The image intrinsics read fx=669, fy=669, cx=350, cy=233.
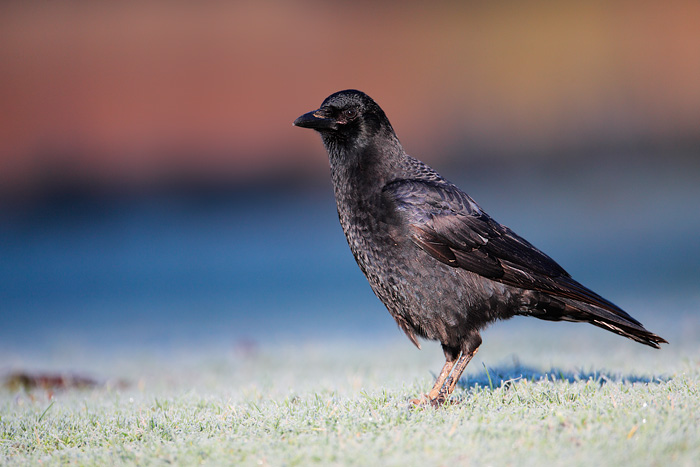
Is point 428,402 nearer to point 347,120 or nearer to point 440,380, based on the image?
point 440,380

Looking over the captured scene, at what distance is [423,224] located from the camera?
4.86 m

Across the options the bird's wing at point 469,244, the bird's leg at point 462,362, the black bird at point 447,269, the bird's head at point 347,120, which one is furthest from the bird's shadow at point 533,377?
the bird's head at point 347,120

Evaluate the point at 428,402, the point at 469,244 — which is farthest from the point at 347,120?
the point at 428,402

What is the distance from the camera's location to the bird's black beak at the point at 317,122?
5.32m

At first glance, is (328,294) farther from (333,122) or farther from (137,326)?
(333,122)

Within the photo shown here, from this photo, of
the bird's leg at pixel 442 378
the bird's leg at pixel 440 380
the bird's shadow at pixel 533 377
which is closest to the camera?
the bird's leg at pixel 442 378

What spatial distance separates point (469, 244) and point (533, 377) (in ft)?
3.71

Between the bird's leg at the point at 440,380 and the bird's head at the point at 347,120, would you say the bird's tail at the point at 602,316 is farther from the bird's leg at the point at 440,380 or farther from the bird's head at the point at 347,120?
the bird's head at the point at 347,120

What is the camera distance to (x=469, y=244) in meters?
4.95

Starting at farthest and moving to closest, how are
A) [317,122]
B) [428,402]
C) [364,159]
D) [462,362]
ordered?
[317,122]
[364,159]
[462,362]
[428,402]

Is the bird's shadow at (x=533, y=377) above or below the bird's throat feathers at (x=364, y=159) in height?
below

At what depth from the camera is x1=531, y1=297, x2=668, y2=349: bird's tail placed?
15.9 ft

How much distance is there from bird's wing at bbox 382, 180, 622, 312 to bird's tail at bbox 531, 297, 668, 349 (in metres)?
Answer: 0.06

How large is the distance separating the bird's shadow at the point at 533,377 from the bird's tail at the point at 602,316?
33 cm
